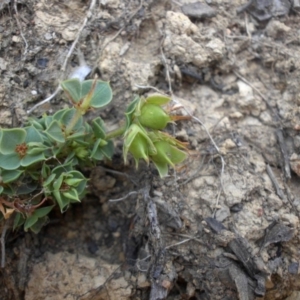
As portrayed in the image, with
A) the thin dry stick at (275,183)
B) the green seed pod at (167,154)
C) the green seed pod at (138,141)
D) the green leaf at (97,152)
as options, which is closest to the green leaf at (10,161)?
the green leaf at (97,152)

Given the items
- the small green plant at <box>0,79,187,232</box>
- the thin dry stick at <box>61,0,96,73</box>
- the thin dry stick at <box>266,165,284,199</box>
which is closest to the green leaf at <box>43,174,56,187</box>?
the small green plant at <box>0,79,187,232</box>

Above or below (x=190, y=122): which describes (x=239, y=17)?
above

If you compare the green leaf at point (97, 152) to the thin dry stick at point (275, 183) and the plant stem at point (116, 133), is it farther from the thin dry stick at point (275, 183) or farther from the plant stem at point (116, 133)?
the thin dry stick at point (275, 183)

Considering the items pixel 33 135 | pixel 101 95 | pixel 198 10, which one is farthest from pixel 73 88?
pixel 198 10

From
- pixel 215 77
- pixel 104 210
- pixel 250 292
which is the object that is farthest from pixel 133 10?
pixel 250 292

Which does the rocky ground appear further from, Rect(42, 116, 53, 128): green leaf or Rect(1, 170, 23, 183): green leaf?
Rect(1, 170, 23, 183): green leaf

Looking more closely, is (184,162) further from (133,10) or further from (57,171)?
(133,10)
